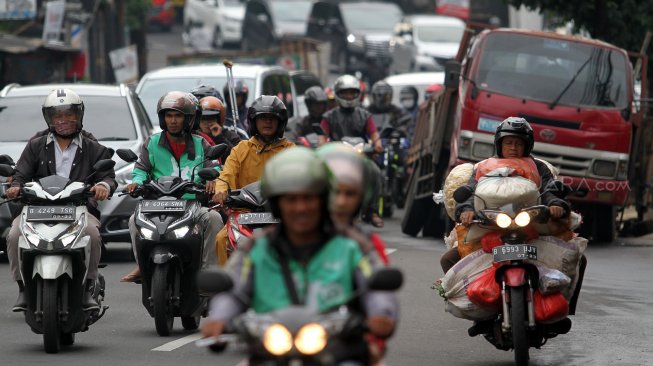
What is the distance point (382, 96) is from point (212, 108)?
10.3m

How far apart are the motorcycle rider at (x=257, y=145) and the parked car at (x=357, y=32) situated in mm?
32417

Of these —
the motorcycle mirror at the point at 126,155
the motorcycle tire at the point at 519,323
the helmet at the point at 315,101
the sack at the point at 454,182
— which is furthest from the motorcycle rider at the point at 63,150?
the helmet at the point at 315,101

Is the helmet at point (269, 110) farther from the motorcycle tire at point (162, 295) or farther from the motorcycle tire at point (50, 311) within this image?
the motorcycle tire at point (50, 311)

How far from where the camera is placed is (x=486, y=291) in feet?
32.3

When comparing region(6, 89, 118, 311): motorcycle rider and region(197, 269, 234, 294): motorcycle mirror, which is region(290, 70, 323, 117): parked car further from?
region(197, 269, 234, 294): motorcycle mirror

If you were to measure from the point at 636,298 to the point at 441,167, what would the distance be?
5.56 metres

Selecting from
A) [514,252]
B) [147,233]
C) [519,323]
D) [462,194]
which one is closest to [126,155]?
[147,233]

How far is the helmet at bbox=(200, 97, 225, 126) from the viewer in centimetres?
1349

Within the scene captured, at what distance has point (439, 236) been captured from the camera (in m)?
20.0

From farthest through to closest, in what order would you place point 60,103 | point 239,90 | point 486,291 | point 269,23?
point 269,23 → point 239,90 → point 60,103 → point 486,291

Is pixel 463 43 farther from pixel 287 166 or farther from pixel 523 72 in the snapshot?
pixel 287 166

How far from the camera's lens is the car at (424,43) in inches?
1630

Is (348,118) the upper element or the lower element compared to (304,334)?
lower

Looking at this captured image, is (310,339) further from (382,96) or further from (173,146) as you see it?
(382,96)
